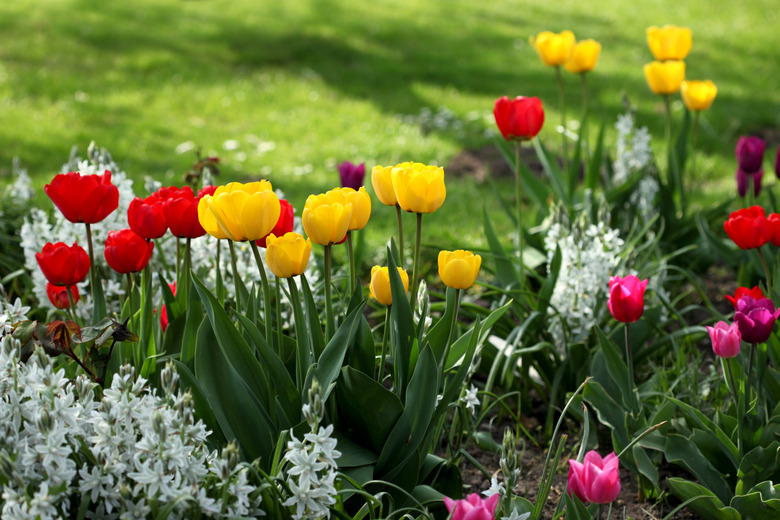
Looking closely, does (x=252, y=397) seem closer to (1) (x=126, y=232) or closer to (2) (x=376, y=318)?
(1) (x=126, y=232)

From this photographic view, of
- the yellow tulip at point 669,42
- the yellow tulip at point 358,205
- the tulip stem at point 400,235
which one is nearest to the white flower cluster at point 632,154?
the yellow tulip at point 669,42

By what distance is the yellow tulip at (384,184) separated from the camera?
1872mm

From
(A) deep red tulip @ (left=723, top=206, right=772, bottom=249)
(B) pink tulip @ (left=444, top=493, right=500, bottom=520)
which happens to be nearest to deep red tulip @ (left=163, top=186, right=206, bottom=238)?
(B) pink tulip @ (left=444, top=493, right=500, bottom=520)

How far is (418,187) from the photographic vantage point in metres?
1.77

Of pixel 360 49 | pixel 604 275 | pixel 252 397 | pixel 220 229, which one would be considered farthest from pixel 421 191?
pixel 360 49

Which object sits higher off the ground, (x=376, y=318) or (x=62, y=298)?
(x=62, y=298)

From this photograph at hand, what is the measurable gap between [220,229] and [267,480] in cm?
54

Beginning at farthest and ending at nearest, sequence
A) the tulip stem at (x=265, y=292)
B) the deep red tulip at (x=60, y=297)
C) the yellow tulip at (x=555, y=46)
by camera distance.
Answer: the yellow tulip at (x=555, y=46) < the deep red tulip at (x=60, y=297) < the tulip stem at (x=265, y=292)

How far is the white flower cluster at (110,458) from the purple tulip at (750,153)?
242 centimetres

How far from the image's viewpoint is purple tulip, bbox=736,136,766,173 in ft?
10.0

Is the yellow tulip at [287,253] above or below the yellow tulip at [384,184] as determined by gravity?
below

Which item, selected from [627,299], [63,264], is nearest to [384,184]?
[627,299]

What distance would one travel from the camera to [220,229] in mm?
1696

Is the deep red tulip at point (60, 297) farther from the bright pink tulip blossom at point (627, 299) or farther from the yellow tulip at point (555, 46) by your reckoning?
the yellow tulip at point (555, 46)
